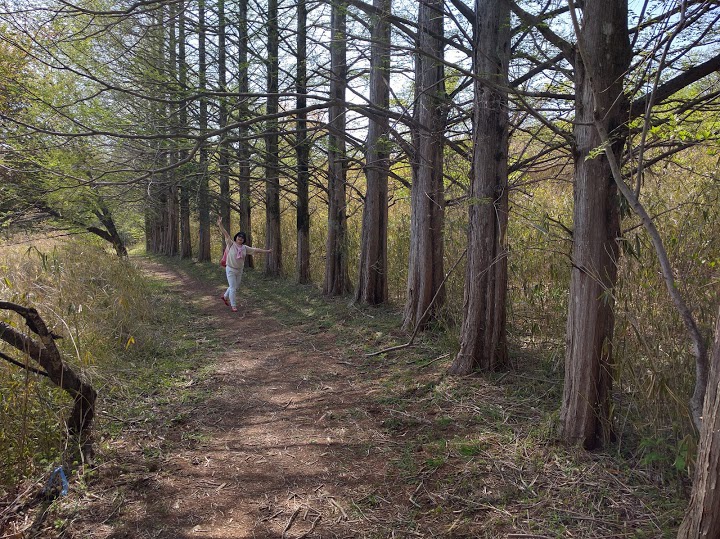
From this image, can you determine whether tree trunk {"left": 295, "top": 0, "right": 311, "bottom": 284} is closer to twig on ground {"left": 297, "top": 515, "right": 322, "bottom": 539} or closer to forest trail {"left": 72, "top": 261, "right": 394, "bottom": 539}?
forest trail {"left": 72, "top": 261, "right": 394, "bottom": 539}

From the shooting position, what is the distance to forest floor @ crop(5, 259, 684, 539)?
281 cm

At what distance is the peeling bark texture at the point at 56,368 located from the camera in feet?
9.68

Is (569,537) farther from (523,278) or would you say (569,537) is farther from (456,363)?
(523,278)

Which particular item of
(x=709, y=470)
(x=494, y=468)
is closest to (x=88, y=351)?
(x=494, y=468)

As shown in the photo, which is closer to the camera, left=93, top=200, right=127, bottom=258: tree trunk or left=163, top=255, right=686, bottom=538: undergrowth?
left=163, top=255, right=686, bottom=538: undergrowth

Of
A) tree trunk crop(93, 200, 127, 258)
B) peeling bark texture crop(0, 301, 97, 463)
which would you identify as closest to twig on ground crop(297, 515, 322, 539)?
peeling bark texture crop(0, 301, 97, 463)

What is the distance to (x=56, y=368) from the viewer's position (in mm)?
3160

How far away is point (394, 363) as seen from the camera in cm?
584

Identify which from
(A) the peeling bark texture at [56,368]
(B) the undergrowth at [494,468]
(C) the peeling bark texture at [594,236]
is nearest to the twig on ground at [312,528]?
(B) the undergrowth at [494,468]

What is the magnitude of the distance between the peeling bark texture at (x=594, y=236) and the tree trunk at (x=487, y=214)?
51.5 inches

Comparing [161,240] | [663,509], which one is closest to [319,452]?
[663,509]

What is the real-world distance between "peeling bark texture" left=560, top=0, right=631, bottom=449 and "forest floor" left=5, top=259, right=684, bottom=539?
31cm

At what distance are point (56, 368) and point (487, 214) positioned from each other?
3.88 meters

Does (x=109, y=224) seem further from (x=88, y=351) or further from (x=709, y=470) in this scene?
(x=709, y=470)
